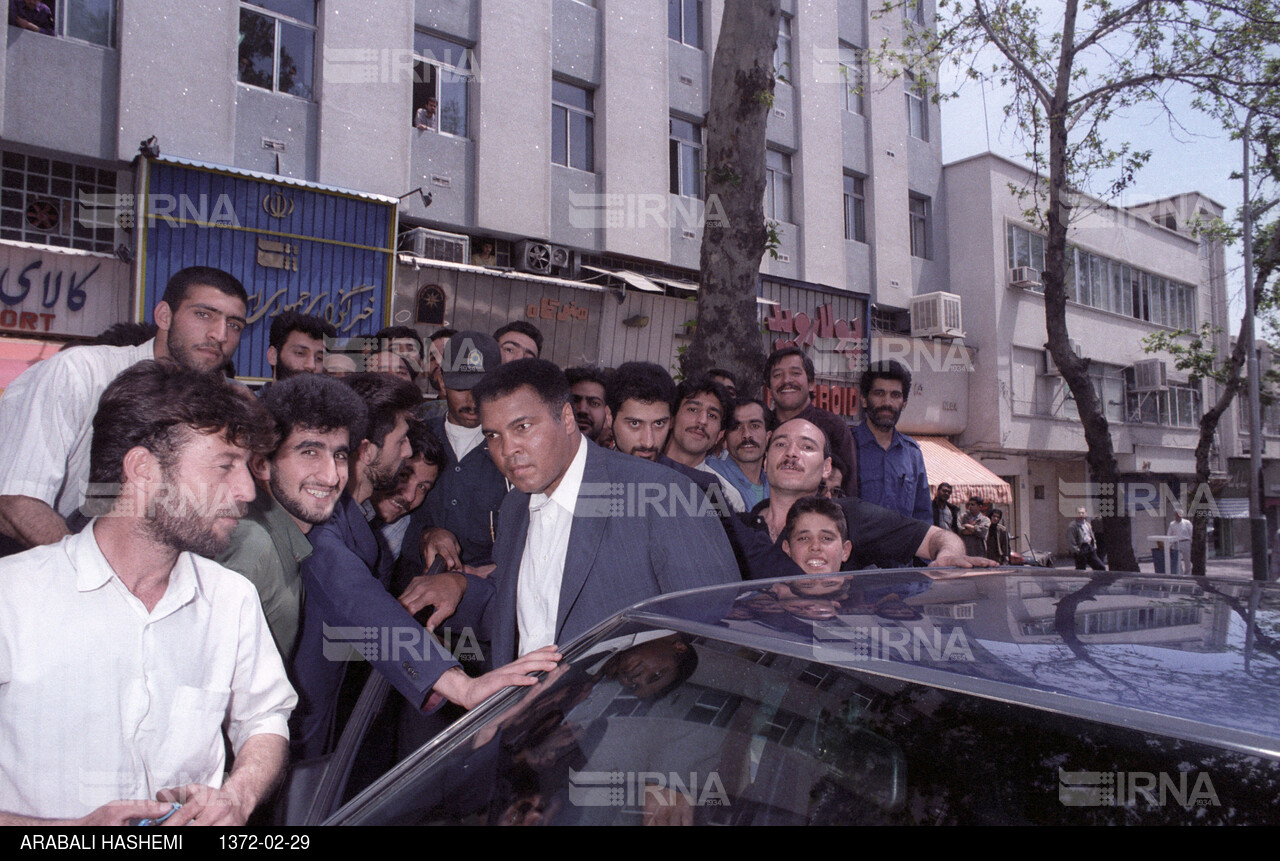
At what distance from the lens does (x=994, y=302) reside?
19281 millimetres

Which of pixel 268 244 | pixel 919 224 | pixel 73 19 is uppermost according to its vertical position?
pixel 919 224

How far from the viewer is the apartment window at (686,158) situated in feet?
46.9

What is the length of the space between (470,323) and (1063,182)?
290 inches

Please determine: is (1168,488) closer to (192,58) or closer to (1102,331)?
(1102,331)

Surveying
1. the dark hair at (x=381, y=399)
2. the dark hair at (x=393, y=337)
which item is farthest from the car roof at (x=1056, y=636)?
the dark hair at (x=393, y=337)

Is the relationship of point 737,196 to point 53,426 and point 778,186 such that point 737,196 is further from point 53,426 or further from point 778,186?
point 778,186

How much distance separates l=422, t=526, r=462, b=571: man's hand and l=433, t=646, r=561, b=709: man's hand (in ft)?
3.41

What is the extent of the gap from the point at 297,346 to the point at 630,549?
2.59 metres

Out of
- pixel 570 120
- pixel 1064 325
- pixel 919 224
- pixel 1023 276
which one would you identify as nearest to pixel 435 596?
pixel 1064 325

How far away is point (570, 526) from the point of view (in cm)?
248

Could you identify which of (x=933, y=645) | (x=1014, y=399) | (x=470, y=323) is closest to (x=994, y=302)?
(x=1014, y=399)

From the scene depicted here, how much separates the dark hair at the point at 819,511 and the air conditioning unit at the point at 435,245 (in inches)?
336

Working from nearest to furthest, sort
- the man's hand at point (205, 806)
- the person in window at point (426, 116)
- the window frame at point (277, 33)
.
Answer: the man's hand at point (205, 806), the window frame at point (277, 33), the person in window at point (426, 116)

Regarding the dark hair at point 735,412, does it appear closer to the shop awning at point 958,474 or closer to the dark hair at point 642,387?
the dark hair at point 642,387
